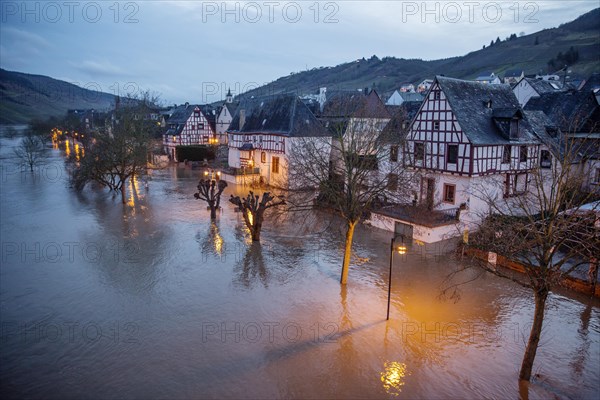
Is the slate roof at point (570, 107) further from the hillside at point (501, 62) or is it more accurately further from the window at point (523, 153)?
the hillside at point (501, 62)

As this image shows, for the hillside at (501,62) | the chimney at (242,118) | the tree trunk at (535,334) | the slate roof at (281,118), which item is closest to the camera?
the tree trunk at (535,334)

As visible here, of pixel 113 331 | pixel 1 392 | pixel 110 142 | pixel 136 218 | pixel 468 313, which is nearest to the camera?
pixel 1 392

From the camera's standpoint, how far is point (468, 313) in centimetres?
1520

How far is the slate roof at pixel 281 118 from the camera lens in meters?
38.4

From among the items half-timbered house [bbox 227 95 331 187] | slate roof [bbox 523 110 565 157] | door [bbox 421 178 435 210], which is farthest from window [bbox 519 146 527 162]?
Result: half-timbered house [bbox 227 95 331 187]

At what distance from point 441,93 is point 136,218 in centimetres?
2124

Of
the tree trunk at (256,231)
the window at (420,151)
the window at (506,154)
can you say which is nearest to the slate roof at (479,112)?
the window at (506,154)

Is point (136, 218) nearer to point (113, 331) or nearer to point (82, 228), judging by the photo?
point (82, 228)

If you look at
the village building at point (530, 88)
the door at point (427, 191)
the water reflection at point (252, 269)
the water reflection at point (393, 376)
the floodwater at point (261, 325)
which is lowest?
the water reflection at point (393, 376)

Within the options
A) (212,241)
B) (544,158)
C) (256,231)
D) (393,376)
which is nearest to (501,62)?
(544,158)

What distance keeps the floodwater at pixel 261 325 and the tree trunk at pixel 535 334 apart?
36cm

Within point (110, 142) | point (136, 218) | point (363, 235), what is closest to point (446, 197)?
point (363, 235)

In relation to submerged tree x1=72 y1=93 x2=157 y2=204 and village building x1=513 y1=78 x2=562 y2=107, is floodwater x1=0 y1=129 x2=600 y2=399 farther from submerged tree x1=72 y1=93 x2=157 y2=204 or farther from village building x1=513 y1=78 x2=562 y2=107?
village building x1=513 y1=78 x2=562 y2=107

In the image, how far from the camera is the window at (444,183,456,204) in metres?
26.0
